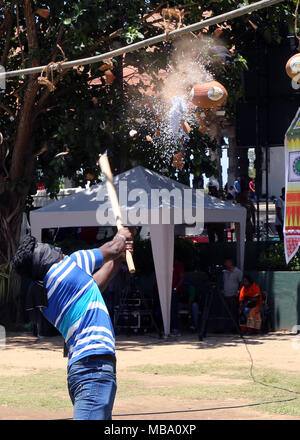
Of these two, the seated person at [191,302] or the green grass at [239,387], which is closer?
the green grass at [239,387]

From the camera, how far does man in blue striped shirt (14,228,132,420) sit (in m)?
4.56

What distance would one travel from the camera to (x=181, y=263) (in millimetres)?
16281

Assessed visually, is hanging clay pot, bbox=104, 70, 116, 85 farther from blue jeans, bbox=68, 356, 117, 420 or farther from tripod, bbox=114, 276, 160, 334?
blue jeans, bbox=68, 356, 117, 420

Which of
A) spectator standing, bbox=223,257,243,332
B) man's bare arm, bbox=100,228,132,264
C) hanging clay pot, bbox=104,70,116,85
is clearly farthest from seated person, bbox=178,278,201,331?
man's bare arm, bbox=100,228,132,264

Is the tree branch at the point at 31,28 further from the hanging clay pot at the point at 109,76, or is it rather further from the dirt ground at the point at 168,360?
the dirt ground at the point at 168,360

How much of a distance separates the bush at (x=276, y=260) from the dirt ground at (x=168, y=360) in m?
1.45

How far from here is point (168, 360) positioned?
502 inches

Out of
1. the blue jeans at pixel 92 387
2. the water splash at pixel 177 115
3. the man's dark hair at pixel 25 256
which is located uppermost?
the water splash at pixel 177 115

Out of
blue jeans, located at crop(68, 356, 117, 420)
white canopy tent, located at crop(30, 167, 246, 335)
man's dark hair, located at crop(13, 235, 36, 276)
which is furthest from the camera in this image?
white canopy tent, located at crop(30, 167, 246, 335)

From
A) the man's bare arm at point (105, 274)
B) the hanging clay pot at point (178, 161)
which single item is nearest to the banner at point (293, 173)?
the hanging clay pot at point (178, 161)

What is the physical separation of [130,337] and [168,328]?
2.59 feet

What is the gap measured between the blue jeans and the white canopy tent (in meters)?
10.00

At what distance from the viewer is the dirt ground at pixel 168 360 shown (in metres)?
8.41

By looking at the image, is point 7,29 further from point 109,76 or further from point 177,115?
point 177,115
